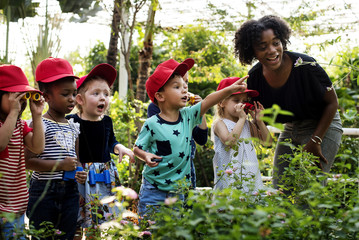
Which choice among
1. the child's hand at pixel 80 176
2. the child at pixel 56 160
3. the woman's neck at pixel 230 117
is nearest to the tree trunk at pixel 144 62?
the woman's neck at pixel 230 117

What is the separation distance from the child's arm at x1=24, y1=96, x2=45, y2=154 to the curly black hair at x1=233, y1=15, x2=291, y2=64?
1.56 metres

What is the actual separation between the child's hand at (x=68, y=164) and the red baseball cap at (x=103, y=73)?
75cm

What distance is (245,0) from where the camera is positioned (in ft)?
28.7

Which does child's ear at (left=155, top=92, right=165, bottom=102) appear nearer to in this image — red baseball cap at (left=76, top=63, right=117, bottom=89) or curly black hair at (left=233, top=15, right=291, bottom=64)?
red baseball cap at (left=76, top=63, right=117, bottom=89)

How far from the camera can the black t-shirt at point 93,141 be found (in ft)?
9.64

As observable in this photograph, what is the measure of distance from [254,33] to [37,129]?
65.1 inches

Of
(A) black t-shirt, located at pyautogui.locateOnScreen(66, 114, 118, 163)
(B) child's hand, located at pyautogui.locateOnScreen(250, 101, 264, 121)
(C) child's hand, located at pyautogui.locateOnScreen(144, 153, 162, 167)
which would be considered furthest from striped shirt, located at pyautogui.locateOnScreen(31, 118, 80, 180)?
(B) child's hand, located at pyautogui.locateOnScreen(250, 101, 264, 121)

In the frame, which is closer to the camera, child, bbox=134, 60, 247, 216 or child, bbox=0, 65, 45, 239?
child, bbox=0, 65, 45, 239

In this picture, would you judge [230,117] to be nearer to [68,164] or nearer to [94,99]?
[94,99]

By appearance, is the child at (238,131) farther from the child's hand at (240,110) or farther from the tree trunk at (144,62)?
the tree trunk at (144,62)

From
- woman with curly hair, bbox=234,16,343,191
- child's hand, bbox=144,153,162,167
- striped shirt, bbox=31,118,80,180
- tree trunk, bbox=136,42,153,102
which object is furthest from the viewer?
tree trunk, bbox=136,42,153,102

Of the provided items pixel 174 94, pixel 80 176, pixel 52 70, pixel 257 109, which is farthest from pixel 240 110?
pixel 52 70

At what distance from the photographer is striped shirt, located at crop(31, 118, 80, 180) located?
2.54m

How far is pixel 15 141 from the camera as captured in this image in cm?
232
